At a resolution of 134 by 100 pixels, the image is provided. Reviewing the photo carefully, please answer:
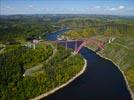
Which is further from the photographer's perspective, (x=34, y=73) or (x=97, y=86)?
(x=34, y=73)

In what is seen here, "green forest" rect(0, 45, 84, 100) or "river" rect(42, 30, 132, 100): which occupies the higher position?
"green forest" rect(0, 45, 84, 100)

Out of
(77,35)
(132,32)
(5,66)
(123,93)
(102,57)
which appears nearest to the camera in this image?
(123,93)

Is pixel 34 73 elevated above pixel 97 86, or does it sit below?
above

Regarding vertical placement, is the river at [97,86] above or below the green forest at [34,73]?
below

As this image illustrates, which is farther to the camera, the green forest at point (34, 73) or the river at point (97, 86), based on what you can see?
the river at point (97, 86)

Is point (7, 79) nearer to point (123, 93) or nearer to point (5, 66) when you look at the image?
point (5, 66)

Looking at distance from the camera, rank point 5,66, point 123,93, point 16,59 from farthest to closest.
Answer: point 16,59 → point 5,66 → point 123,93

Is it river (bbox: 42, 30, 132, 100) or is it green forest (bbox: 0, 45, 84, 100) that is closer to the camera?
green forest (bbox: 0, 45, 84, 100)

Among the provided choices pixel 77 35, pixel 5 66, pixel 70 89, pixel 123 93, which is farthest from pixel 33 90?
pixel 77 35
